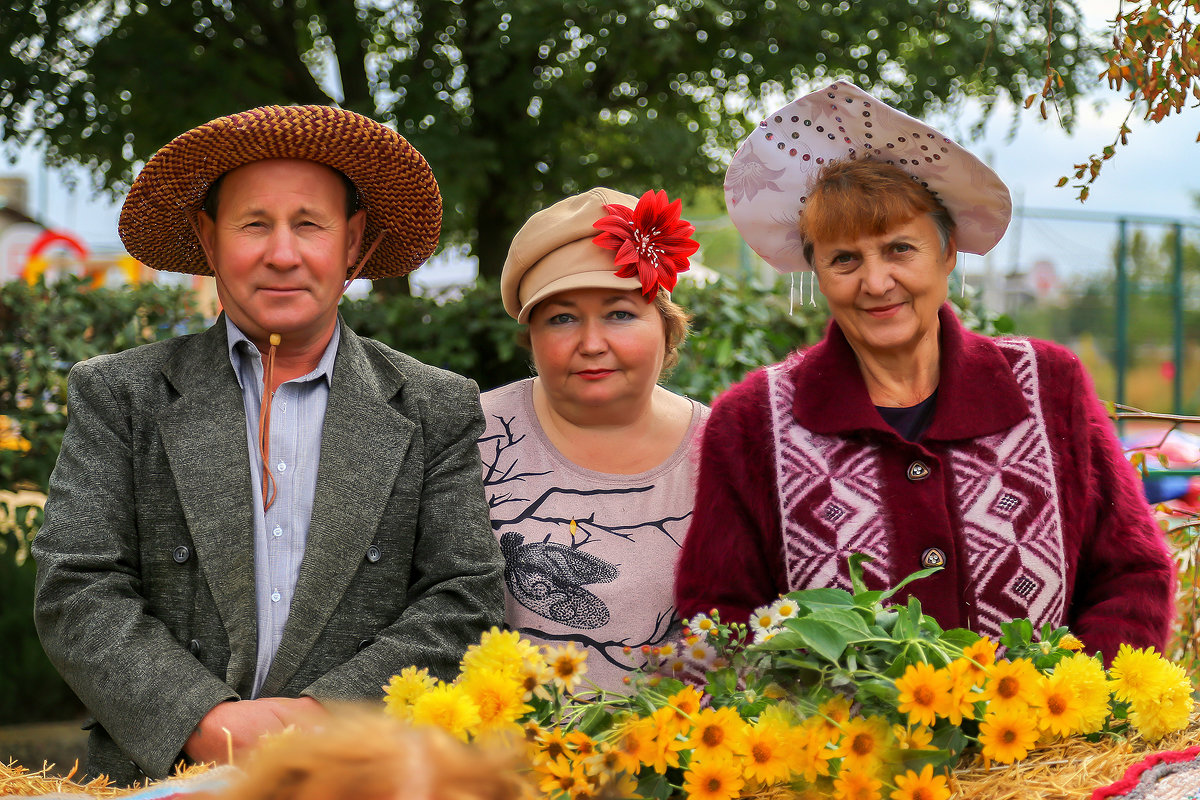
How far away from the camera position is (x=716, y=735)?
1.37 metres

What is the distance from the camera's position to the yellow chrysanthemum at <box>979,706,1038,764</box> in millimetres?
1388

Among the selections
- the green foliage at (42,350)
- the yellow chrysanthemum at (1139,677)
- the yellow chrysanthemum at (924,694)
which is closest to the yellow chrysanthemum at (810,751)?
the yellow chrysanthemum at (924,694)

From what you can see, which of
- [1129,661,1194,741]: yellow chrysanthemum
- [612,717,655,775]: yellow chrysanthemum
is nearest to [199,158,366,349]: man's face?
[612,717,655,775]: yellow chrysanthemum

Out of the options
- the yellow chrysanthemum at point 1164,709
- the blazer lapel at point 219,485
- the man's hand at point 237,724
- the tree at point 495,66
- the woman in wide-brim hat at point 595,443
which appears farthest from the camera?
the tree at point 495,66

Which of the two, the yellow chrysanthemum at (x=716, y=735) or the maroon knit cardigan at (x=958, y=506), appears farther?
the maroon knit cardigan at (x=958, y=506)

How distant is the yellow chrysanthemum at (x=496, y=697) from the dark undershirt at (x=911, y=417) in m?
1.24

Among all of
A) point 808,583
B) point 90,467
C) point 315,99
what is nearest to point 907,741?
point 808,583

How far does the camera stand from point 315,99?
18.0 ft

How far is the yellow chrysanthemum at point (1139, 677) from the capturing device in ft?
5.05

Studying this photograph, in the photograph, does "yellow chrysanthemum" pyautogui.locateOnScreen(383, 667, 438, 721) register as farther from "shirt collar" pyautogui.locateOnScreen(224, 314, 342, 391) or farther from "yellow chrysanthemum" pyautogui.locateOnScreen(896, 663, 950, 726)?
"shirt collar" pyautogui.locateOnScreen(224, 314, 342, 391)

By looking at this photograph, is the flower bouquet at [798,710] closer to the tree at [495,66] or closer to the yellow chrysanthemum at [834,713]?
the yellow chrysanthemum at [834,713]

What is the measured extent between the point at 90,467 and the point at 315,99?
151 inches

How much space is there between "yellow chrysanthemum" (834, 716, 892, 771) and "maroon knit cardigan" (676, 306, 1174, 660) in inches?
30.7

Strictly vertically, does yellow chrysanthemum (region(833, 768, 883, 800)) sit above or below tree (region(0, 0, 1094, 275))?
below
